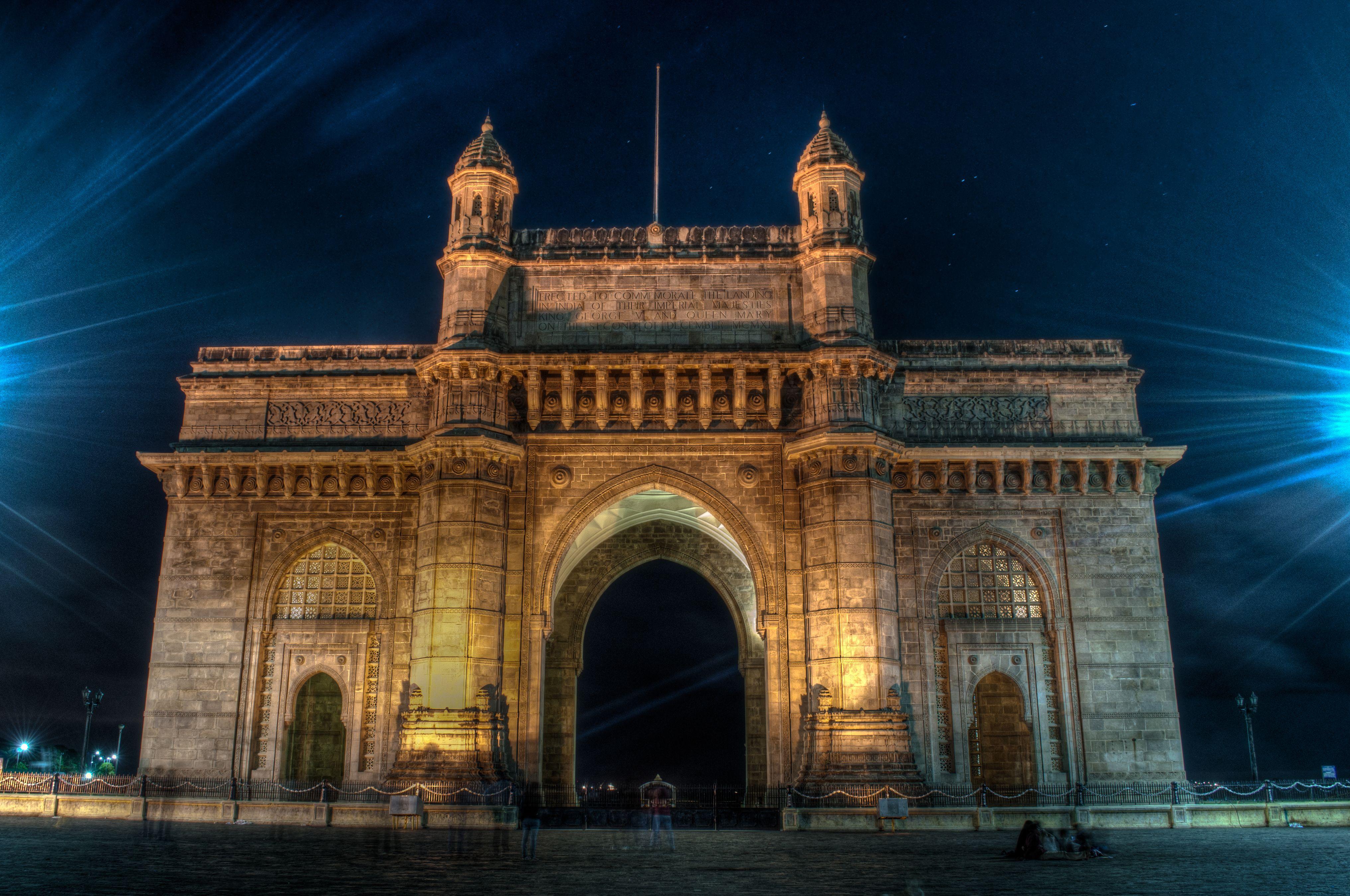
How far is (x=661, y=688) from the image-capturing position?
147ft

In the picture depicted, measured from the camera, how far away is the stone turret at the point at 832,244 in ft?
83.5

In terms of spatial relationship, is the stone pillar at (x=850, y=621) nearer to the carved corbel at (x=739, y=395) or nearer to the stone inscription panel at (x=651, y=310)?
the carved corbel at (x=739, y=395)

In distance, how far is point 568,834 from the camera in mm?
20156

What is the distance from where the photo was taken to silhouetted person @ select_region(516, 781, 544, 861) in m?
14.8

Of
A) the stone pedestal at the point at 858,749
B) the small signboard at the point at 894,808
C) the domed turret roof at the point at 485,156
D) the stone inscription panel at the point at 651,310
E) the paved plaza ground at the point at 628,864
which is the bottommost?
the paved plaza ground at the point at 628,864

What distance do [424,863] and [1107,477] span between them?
1946 cm

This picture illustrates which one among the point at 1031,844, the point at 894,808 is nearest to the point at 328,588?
the point at 894,808

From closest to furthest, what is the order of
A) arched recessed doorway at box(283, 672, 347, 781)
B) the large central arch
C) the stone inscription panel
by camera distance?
the stone inscription panel
arched recessed doorway at box(283, 672, 347, 781)
the large central arch

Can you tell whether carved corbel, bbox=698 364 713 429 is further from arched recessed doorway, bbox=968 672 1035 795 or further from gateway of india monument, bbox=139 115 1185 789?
arched recessed doorway, bbox=968 672 1035 795

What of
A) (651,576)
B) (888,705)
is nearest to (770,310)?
(888,705)

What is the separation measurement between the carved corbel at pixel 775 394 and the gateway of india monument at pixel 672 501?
0.21 ft

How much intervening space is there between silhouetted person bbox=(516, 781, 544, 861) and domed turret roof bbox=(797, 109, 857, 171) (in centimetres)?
1644

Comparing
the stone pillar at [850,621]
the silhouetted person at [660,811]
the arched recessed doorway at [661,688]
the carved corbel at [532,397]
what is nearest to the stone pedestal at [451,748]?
the silhouetted person at [660,811]

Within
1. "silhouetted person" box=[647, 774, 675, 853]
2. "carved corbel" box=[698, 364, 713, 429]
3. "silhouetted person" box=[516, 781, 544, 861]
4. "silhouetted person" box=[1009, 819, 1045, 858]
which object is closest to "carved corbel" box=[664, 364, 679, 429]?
"carved corbel" box=[698, 364, 713, 429]
